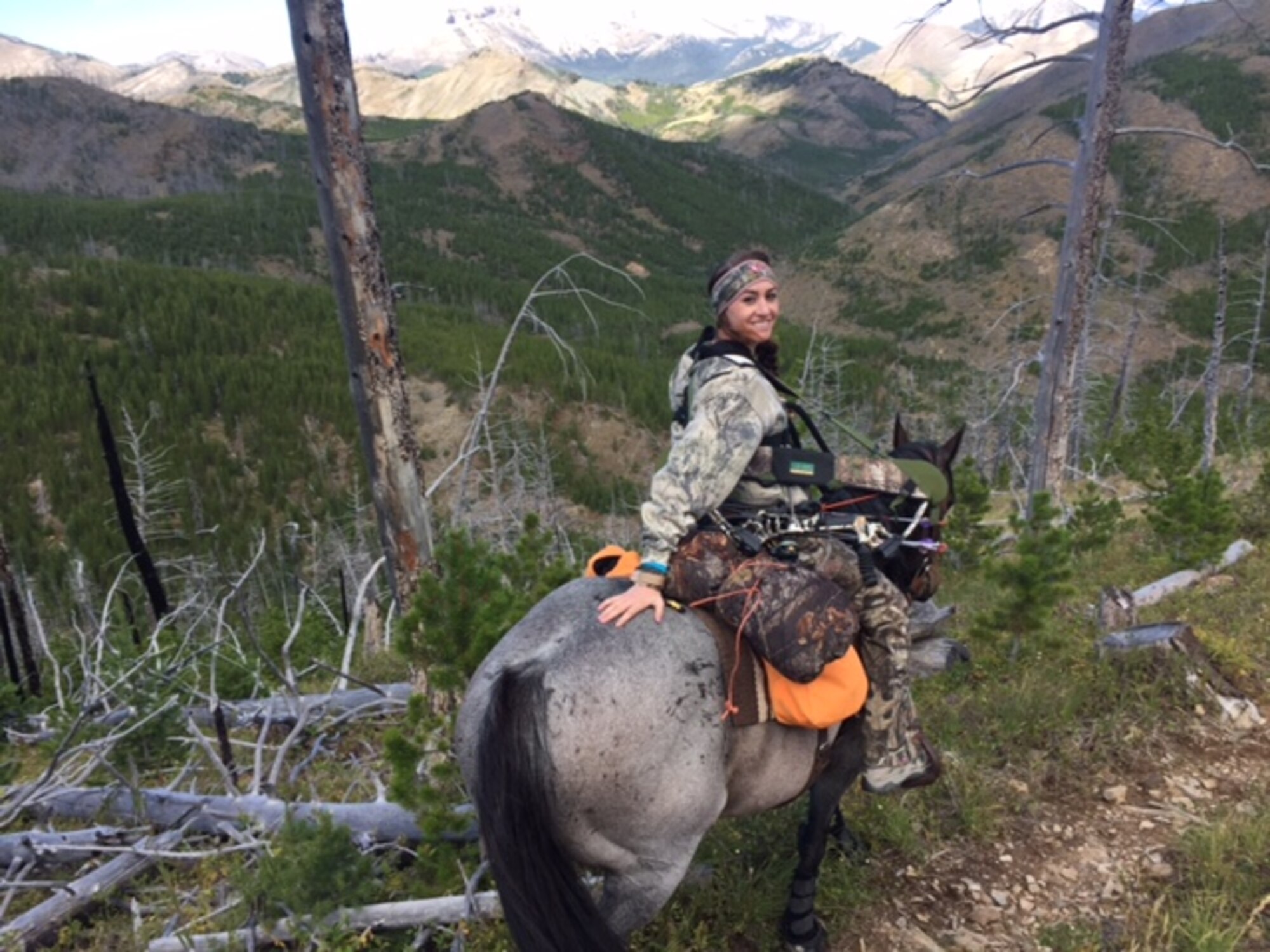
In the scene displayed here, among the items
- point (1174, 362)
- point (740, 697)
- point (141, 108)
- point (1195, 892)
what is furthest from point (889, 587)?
point (141, 108)

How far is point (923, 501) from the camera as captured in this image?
312cm

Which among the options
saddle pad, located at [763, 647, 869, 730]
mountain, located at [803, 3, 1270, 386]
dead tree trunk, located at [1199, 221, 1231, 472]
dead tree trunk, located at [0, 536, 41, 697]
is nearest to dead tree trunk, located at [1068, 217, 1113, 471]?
dead tree trunk, located at [1199, 221, 1231, 472]

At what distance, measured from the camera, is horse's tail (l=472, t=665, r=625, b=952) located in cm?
230

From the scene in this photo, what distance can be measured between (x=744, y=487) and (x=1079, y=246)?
6.66 m

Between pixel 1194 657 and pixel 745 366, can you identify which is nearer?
pixel 745 366

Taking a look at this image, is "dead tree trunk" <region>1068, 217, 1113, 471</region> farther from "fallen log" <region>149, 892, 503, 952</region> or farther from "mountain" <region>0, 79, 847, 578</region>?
"fallen log" <region>149, 892, 503, 952</region>

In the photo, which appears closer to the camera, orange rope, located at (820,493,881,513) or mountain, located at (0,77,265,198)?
orange rope, located at (820,493,881,513)

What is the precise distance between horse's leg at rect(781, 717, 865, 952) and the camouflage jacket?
4.27 feet

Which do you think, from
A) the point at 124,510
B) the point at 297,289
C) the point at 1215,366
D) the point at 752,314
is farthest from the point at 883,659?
the point at 297,289

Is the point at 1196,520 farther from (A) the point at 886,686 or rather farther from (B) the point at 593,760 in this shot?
(B) the point at 593,760

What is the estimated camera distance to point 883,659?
299cm

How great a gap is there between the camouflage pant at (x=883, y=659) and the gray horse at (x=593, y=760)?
57 centimetres

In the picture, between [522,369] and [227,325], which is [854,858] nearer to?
[522,369]

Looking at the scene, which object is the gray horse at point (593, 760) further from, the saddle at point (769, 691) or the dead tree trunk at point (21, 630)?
the dead tree trunk at point (21, 630)
